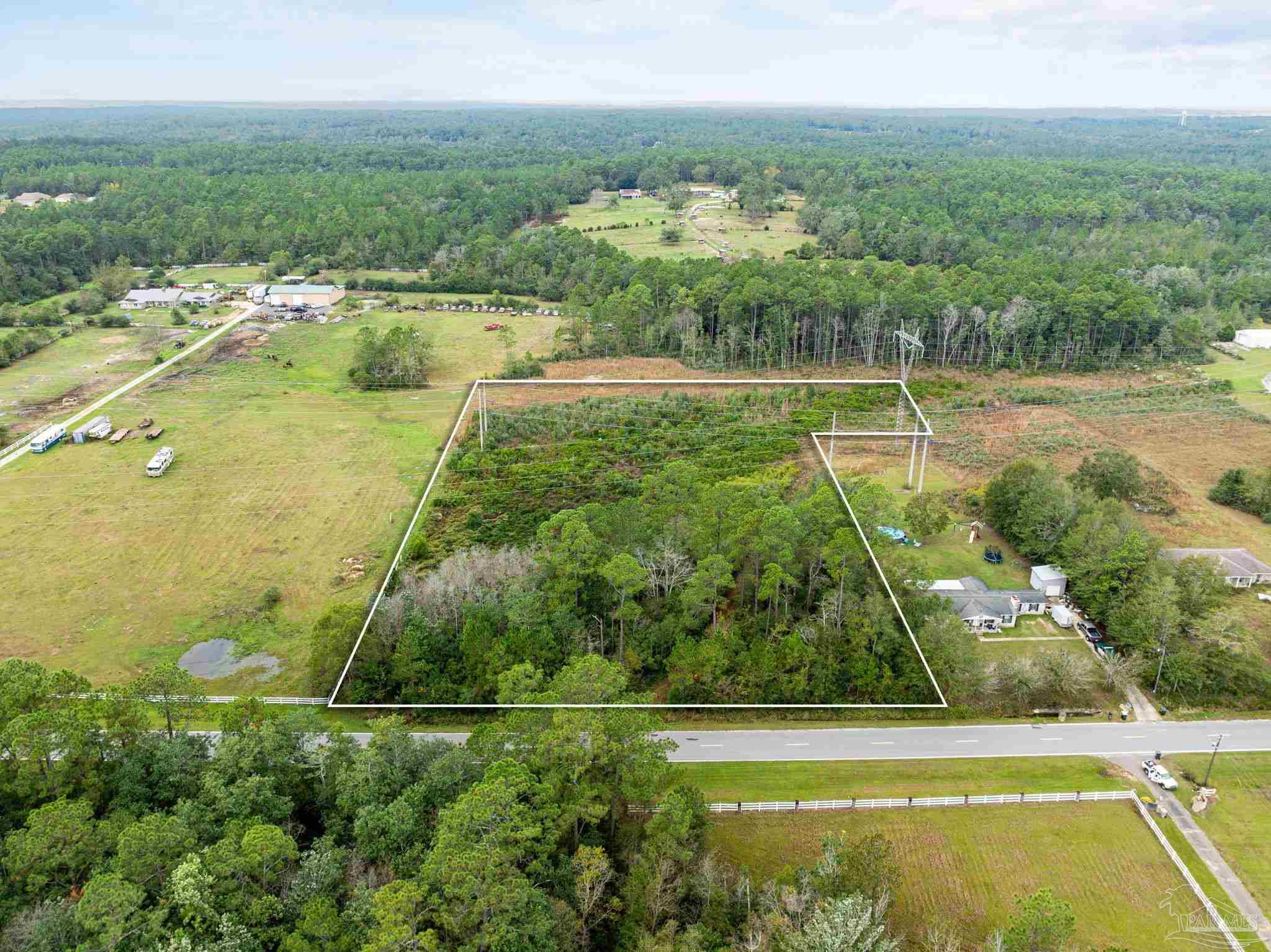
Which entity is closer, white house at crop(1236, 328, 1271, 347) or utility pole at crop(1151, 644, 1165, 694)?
utility pole at crop(1151, 644, 1165, 694)

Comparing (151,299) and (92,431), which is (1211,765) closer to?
(92,431)

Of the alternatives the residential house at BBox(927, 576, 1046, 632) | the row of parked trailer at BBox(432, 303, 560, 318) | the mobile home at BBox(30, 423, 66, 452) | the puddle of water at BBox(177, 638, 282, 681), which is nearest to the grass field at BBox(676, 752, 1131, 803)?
the residential house at BBox(927, 576, 1046, 632)

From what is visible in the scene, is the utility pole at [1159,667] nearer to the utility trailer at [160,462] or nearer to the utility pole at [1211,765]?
the utility pole at [1211,765]

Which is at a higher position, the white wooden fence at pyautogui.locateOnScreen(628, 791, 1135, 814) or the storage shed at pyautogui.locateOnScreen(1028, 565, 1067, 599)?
the storage shed at pyautogui.locateOnScreen(1028, 565, 1067, 599)

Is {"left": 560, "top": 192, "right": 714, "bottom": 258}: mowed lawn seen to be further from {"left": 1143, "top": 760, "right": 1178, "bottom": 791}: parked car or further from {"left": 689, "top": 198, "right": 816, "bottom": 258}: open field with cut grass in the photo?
{"left": 1143, "top": 760, "right": 1178, "bottom": 791}: parked car

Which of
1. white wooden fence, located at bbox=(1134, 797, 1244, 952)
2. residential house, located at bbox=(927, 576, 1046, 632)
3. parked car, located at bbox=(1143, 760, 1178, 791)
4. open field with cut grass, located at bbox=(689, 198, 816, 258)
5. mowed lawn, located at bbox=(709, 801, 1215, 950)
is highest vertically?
open field with cut grass, located at bbox=(689, 198, 816, 258)

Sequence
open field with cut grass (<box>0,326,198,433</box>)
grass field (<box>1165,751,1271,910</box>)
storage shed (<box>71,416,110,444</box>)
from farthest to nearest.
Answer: open field with cut grass (<box>0,326,198,433</box>)
storage shed (<box>71,416,110,444</box>)
grass field (<box>1165,751,1271,910</box>)

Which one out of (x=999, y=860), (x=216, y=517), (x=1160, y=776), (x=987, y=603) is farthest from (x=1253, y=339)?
(x=216, y=517)

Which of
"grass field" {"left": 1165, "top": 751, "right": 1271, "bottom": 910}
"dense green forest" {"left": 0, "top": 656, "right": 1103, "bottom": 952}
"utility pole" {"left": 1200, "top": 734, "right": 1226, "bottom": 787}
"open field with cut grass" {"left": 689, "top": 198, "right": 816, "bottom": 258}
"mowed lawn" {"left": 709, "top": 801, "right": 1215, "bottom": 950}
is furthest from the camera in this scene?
"open field with cut grass" {"left": 689, "top": 198, "right": 816, "bottom": 258}
